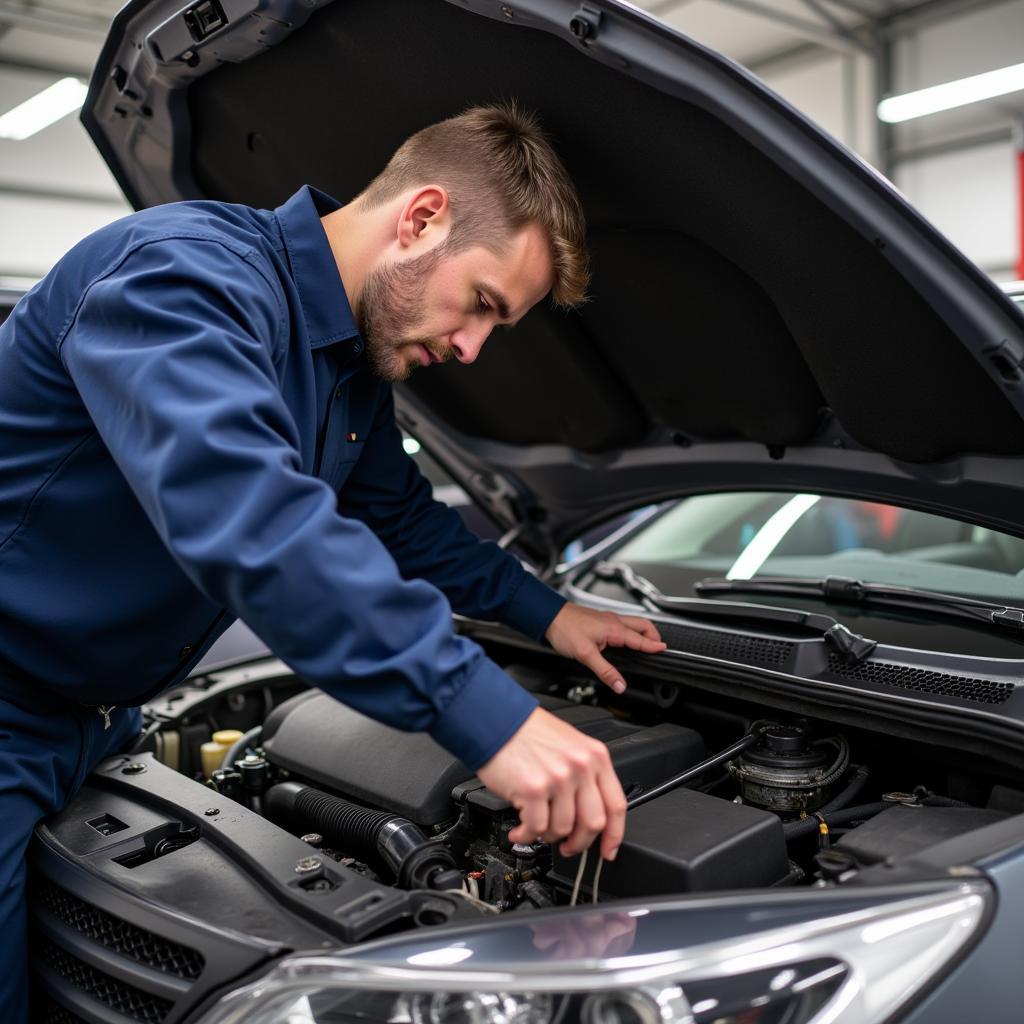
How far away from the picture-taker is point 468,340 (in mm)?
1461

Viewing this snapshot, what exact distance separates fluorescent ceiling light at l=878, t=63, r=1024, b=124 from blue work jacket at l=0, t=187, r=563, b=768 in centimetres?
791

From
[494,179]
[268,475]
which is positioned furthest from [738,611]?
[268,475]

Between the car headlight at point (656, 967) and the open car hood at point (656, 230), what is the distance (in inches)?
29.5

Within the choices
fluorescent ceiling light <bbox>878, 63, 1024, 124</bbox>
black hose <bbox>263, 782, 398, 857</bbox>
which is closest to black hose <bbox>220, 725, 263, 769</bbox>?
black hose <bbox>263, 782, 398, 857</bbox>

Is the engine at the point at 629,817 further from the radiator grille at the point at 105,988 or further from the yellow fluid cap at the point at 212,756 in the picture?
the radiator grille at the point at 105,988

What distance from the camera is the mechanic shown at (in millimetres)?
933

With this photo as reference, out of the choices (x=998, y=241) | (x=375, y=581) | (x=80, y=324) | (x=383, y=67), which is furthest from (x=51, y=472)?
(x=998, y=241)

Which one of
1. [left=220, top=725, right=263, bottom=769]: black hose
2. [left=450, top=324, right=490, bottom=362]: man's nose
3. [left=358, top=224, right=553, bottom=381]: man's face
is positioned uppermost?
[left=358, top=224, right=553, bottom=381]: man's face

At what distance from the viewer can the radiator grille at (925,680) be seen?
138 centimetres

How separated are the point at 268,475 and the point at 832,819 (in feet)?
3.13

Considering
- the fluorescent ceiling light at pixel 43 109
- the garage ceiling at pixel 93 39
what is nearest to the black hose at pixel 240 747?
the fluorescent ceiling light at pixel 43 109

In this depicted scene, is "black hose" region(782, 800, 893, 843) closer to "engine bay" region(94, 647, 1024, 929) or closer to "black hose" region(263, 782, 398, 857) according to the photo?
"engine bay" region(94, 647, 1024, 929)

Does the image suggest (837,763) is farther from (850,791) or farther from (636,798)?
(636,798)

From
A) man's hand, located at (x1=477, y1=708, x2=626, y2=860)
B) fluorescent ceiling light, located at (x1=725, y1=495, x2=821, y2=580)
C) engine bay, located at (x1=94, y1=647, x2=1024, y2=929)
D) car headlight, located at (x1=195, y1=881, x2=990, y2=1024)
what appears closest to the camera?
car headlight, located at (x1=195, y1=881, x2=990, y2=1024)
